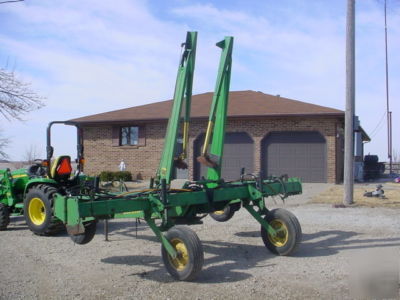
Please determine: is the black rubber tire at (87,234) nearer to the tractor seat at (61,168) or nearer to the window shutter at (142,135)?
the tractor seat at (61,168)

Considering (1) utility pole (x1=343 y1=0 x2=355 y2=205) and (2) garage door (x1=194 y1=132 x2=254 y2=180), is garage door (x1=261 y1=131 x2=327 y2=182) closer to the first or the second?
(2) garage door (x1=194 y1=132 x2=254 y2=180)

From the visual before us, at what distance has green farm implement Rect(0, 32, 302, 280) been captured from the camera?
5961 millimetres

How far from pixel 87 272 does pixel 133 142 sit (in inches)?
695

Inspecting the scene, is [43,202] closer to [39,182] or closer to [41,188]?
[41,188]

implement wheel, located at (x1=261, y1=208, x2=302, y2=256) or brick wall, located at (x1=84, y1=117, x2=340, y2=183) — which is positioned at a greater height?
brick wall, located at (x1=84, y1=117, x2=340, y2=183)

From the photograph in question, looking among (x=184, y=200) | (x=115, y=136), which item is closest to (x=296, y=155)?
(x=115, y=136)

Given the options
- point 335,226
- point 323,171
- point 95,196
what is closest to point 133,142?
point 323,171

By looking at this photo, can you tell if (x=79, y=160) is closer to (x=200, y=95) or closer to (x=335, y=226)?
(x=335, y=226)

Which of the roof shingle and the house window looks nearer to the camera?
the roof shingle

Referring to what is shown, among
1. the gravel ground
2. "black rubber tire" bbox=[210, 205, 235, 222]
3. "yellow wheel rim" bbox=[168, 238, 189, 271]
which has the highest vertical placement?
"black rubber tire" bbox=[210, 205, 235, 222]

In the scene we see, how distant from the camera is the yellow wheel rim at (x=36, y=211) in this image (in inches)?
317

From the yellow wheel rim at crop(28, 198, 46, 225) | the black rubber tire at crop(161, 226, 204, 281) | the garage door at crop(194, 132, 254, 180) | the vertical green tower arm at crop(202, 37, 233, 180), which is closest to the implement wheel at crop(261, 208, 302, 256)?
the vertical green tower arm at crop(202, 37, 233, 180)

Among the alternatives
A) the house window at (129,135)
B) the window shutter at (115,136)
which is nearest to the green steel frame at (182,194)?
the house window at (129,135)

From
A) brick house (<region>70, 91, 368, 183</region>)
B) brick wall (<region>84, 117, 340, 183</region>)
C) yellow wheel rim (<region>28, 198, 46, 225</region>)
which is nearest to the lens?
yellow wheel rim (<region>28, 198, 46, 225</region>)
